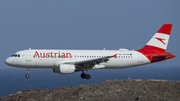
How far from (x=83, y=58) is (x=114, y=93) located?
18.4 meters

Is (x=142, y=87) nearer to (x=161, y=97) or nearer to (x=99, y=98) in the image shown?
(x=161, y=97)

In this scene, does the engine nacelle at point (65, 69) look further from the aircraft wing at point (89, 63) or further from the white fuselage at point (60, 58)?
the aircraft wing at point (89, 63)

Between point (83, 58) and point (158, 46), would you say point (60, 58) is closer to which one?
point (83, 58)

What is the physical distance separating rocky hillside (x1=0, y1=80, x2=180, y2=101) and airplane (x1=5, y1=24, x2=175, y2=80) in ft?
35.2

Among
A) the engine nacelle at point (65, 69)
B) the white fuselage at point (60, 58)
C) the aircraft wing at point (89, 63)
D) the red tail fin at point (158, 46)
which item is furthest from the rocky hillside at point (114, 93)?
the red tail fin at point (158, 46)

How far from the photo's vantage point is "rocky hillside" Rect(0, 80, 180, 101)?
126 ft

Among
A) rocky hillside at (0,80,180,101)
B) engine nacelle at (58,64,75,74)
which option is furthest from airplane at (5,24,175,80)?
rocky hillside at (0,80,180,101)

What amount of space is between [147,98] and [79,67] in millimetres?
19796

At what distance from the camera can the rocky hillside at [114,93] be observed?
3853 centimetres


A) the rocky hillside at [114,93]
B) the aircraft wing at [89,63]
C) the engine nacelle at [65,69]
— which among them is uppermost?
the aircraft wing at [89,63]

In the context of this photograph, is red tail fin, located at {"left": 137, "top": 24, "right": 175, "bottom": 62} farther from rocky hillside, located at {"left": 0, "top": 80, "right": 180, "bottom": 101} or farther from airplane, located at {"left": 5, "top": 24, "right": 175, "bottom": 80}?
rocky hillside, located at {"left": 0, "top": 80, "right": 180, "bottom": 101}

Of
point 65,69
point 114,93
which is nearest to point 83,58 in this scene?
point 65,69

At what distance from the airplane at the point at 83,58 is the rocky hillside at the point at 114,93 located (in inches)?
422

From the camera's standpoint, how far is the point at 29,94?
44406 millimetres
